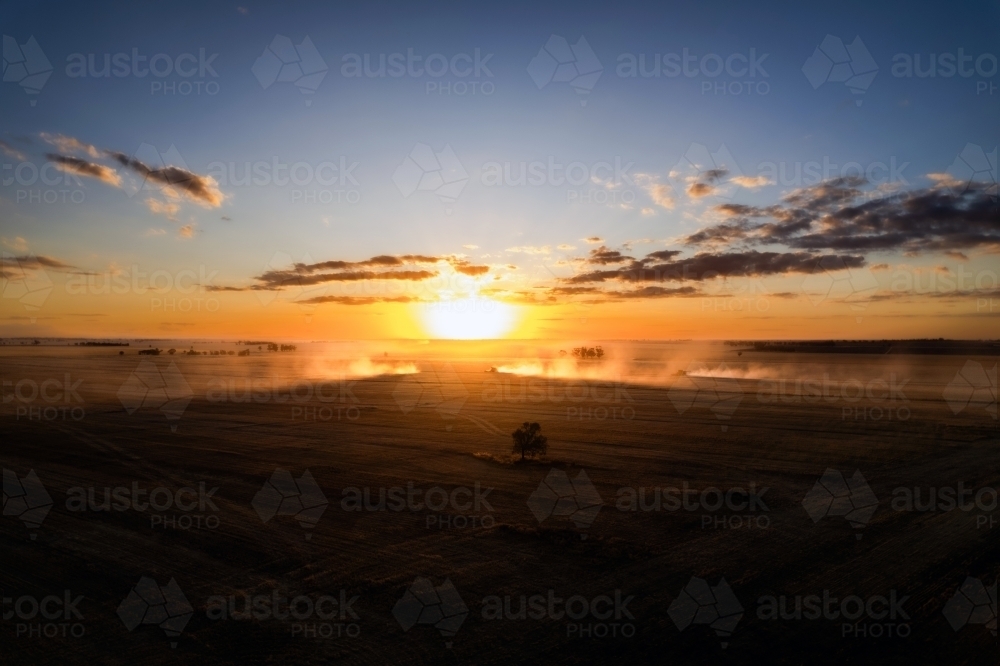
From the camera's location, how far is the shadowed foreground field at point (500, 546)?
9.88 meters

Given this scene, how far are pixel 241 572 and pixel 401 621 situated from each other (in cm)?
437

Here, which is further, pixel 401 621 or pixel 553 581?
pixel 553 581

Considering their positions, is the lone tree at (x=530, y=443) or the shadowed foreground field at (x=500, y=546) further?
the lone tree at (x=530, y=443)

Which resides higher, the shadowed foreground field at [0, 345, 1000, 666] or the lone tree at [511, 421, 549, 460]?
the lone tree at [511, 421, 549, 460]

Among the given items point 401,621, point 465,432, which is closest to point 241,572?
point 401,621

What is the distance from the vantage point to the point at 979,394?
174 ft

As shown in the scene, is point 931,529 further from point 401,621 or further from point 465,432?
point 465,432

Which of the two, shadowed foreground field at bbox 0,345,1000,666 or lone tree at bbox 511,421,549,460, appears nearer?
shadowed foreground field at bbox 0,345,1000,666

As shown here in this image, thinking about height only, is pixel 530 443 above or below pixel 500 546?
above

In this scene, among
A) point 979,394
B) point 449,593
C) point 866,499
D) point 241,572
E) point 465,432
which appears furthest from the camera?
point 979,394

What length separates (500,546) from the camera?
46.9 feet

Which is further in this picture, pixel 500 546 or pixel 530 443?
pixel 530 443

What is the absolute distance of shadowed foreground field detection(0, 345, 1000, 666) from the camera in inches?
389

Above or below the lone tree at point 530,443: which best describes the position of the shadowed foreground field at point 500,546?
Answer: below
